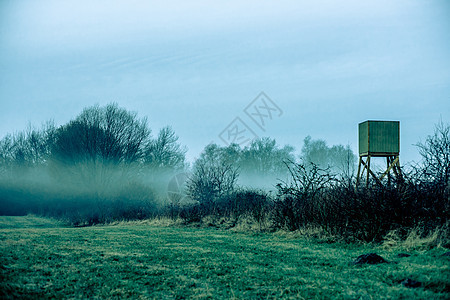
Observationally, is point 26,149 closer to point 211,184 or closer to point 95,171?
point 95,171

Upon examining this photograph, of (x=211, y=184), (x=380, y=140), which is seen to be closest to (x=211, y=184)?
(x=211, y=184)

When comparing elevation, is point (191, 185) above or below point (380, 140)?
below

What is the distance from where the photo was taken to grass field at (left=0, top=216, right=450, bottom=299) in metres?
3.88

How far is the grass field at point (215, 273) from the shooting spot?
388 cm

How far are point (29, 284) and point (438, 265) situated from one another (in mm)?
5194

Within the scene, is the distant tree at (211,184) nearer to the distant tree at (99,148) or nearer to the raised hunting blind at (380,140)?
the raised hunting blind at (380,140)

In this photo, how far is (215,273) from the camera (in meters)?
4.93

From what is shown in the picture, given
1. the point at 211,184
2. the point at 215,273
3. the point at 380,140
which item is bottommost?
the point at 215,273

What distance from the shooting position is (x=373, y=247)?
6855mm

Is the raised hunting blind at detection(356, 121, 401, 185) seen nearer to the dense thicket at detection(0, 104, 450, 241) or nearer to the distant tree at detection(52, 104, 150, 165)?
the dense thicket at detection(0, 104, 450, 241)

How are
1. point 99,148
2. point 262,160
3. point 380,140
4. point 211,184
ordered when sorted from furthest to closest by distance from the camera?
point 262,160 < point 99,148 < point 211,184 < point 380,140

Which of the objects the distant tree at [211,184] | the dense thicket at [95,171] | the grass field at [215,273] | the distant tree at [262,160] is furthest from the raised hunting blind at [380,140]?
the distant tree at [262,160]

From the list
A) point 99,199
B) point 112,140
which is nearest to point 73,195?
point 99,199

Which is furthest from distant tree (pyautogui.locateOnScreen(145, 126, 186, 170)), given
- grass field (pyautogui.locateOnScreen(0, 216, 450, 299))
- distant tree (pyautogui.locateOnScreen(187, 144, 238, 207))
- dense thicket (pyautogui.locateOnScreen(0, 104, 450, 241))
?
grass field (pyautogui.locateOnScreen(0, 216, 450, 299))
